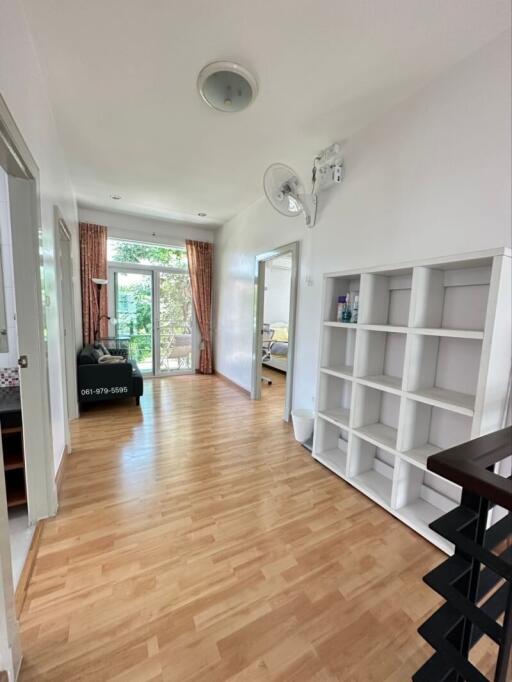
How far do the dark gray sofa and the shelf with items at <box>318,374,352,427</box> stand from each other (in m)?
2.46

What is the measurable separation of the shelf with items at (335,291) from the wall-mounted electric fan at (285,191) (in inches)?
30.9

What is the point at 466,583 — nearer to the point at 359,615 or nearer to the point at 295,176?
the point at 359,615

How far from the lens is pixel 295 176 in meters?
2.42

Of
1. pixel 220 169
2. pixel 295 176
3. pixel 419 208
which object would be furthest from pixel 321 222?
pixel 220 169

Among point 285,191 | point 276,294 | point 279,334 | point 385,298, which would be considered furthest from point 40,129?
point 276,294

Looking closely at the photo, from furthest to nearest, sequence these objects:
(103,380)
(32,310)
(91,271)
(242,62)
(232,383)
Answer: (232,383) → (91,271) → (103,380) → (242,62) → (32,310)

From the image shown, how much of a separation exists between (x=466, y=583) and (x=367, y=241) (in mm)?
2210

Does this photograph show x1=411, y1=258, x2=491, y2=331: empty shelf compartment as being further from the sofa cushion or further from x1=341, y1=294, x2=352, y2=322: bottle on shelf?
the sofa cushion

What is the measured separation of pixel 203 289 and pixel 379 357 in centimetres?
407

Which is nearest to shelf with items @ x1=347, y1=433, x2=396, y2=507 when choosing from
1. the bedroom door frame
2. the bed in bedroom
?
the bedroom door frame

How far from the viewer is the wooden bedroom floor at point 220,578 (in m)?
1.11

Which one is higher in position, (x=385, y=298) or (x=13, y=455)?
(x=385, y=298)

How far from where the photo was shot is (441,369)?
191cm

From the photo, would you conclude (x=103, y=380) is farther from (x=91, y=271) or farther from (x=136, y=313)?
(x=91, y=271)
